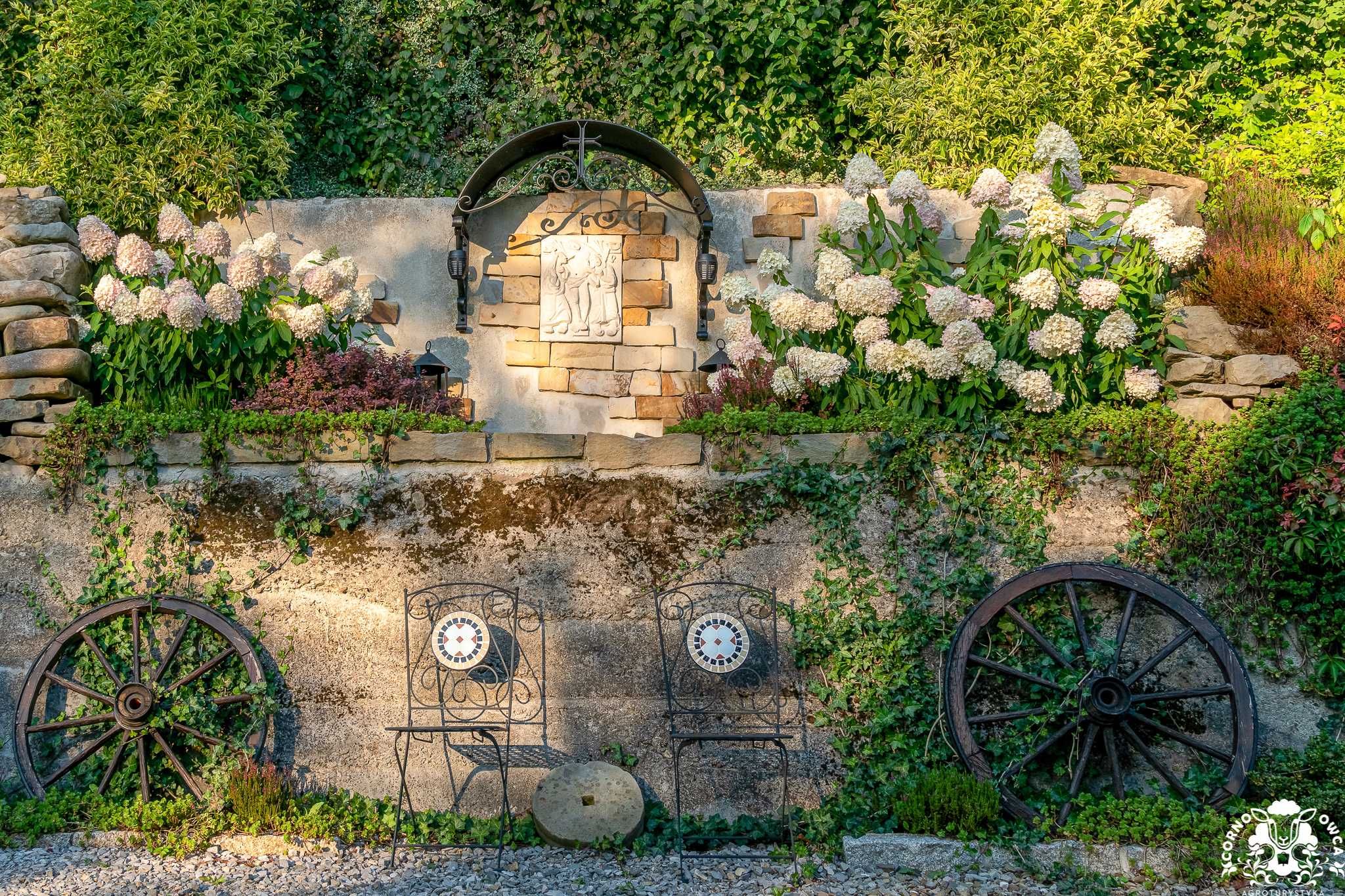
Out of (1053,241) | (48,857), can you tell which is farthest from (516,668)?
(1053,241)

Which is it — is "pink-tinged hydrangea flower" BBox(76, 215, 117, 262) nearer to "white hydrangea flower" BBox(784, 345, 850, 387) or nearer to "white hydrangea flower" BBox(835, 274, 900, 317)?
"white hydrangea flower" BBox(784, 345, 850, 387)

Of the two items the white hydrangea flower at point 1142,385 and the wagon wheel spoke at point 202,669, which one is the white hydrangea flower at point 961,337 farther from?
the wagon wheel spoke at point 202,669

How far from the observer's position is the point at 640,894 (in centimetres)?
487

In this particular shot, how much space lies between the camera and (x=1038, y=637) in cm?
559

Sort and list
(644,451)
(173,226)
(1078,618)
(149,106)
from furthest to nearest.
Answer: (149,106) → (173,226) → (644,451) → (1078,618)

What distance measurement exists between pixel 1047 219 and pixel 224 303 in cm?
397

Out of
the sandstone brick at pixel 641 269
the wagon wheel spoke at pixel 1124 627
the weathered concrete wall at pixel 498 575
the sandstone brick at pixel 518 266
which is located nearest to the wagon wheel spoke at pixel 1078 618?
the wagon wheel spoke at pixel 1124 627

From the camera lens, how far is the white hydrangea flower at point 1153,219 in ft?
20.3

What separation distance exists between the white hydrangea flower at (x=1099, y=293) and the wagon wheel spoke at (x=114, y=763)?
15.8ft

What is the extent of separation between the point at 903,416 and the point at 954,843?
75.5 inches

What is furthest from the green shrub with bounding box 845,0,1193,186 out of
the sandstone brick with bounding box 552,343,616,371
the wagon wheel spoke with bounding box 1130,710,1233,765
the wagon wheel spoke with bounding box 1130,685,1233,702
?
the wagon wheel spoke with bounding box 1130,710,1233,765

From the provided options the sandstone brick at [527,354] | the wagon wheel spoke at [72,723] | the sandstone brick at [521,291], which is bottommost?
the wagon wheel spoke at [72,723]

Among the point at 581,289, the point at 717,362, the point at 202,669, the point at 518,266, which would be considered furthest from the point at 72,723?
the point at 717,362

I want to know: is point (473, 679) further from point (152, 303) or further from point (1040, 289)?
point (1040, 289)
